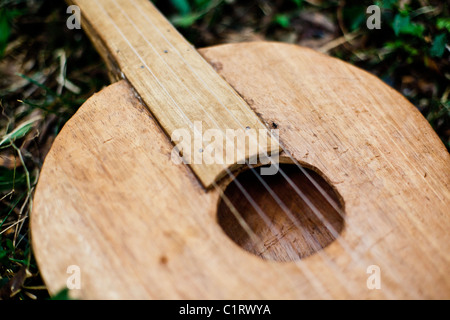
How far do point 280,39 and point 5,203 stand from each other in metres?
1.96

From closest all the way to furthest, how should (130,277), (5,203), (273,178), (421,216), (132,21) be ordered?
(130,277), (421,216), (273,178), (132,21), (5,203)

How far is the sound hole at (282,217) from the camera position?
50.3 inches

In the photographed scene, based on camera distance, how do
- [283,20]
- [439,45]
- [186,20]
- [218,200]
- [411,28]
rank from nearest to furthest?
[218,200]
[439,45]
[411,28]
[186,20]
[283,20]

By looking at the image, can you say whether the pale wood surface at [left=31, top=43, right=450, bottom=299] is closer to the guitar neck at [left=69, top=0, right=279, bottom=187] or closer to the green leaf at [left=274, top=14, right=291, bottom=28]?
the guitar neck at [left=69, top=0, right=279, bottom=187]

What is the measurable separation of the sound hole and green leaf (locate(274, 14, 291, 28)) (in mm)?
1496

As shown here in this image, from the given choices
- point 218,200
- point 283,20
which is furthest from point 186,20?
point 218,200

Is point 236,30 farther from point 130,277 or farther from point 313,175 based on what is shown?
point 130,277

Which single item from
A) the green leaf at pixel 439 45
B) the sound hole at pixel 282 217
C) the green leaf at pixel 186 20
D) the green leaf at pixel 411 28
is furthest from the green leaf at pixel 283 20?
the sound hole at pixel 282 217

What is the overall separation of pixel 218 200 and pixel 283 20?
1790mm

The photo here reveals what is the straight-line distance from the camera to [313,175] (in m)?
1.26

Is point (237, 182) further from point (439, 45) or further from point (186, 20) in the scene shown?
point (186, 20)

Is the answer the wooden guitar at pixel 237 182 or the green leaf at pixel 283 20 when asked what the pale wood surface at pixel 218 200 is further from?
the green leaf at pixel 283 20

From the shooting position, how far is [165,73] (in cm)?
138

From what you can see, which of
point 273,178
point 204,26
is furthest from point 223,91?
point 204,26
